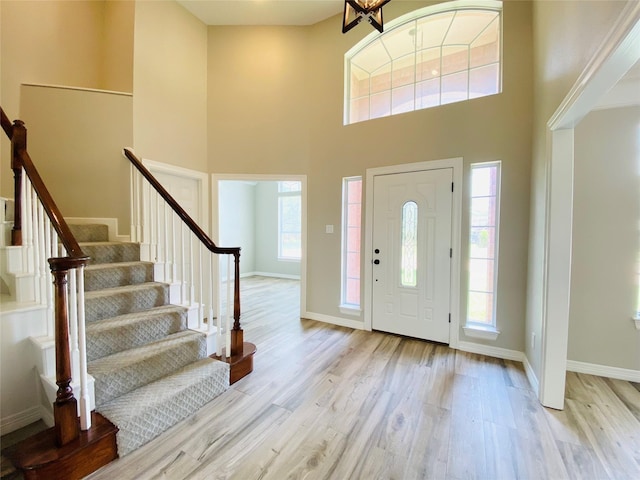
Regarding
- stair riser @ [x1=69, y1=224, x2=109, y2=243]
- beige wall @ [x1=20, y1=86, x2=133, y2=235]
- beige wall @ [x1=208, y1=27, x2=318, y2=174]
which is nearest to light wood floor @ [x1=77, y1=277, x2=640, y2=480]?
stair riser @ [x1=69, y1=224, x2=109, y2=243]

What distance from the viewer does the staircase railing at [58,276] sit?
1.37 m

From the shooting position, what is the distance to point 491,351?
2.82 metres

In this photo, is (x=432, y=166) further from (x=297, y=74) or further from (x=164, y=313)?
(x=164, y=313)

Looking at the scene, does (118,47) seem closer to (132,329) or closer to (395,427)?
(132,329)

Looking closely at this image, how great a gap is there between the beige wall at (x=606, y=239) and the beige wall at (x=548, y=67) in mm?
436

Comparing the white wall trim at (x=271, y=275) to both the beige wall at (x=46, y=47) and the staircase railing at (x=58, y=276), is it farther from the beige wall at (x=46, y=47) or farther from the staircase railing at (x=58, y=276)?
the staircase railing at (x=58, y=276)

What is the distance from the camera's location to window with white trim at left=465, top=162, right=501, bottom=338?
9.29 feet

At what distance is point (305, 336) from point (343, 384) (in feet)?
3.50

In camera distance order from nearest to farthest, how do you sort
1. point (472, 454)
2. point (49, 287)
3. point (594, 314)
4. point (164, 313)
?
1. point (472, 454)
2. point (49, 287)
3. point (164, 313)
4. point (594, 314)

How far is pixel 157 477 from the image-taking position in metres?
1.42

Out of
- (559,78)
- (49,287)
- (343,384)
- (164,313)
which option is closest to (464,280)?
(343,384)

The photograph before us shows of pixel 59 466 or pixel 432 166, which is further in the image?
pixel 432 166

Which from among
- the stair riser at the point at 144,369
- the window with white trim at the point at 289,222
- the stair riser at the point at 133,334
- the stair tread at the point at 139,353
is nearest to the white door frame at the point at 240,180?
the stair riser at the point at 133,334

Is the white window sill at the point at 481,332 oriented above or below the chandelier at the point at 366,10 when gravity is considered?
below
